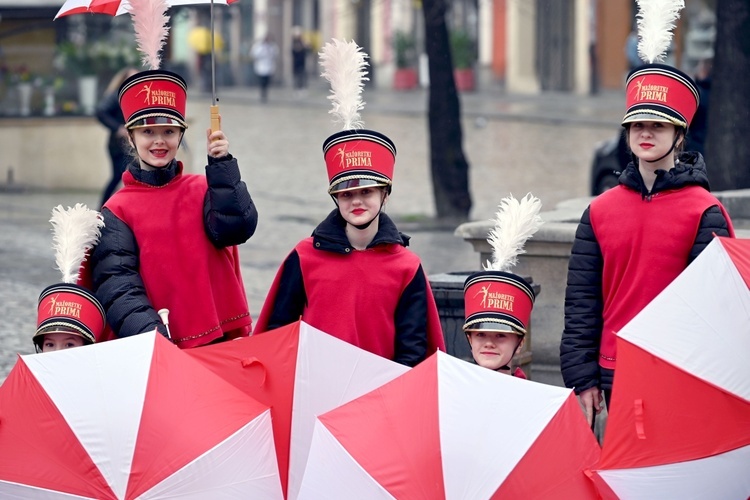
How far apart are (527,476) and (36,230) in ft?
36.9

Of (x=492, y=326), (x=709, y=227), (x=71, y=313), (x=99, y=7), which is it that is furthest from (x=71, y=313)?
(x=709, y=227)

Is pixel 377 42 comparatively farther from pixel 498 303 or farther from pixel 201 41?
pixel 498 303

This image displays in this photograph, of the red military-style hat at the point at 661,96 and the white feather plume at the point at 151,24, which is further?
the white feather plume at the point at 151,24

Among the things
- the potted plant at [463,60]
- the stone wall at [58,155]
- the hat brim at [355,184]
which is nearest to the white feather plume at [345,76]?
the hat brim at [355,184]

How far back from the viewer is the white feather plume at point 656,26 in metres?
5.42

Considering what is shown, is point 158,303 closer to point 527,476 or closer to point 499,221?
point 499,221

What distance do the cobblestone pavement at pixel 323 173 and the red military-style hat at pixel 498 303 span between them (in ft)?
12.1

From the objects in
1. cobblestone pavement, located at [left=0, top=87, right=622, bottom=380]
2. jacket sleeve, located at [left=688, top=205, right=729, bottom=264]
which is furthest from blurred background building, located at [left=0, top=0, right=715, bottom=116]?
jacket sleeve, located at [left=688, top=205, right=729, bottom=264]

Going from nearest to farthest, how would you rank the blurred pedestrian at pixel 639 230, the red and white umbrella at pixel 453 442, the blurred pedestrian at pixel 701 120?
the red and white umbrella at pixel 453 442
the blurred pedestrian at pixel 639 230
the blurred pedestrian at pixel 701 120

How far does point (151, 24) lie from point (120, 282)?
95cm

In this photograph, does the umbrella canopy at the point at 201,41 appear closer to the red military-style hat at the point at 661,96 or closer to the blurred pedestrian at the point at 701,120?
the blurred pedestrian at the point at 701,120

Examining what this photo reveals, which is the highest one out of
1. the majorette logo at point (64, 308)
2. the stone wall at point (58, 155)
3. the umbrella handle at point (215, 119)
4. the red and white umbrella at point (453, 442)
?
the stone wall at point (58, 155)

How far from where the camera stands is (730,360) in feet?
15.0

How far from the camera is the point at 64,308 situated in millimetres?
5387
